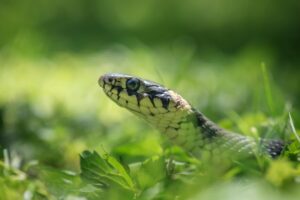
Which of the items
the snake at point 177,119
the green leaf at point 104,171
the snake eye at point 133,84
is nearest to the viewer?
the green leaf at point 104,171

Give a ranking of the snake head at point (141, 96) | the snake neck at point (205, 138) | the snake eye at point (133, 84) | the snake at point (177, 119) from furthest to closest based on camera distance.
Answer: the snake eye at point (133, 84)
the snake head at point (141, 96)
the snake at point (177, 119)
the snake neck at point (205, 138)

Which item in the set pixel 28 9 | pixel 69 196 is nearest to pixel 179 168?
pixel 69 196

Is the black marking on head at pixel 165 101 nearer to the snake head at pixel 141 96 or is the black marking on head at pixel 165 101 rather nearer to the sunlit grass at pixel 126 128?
the snake head at pixel 141 96

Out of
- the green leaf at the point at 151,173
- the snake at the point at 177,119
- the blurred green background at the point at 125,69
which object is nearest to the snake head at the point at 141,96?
the snake at the point at 177,119

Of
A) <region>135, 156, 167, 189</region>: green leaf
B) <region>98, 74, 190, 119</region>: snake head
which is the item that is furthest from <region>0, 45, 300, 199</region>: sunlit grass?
<region>98, 74, 190, 119</region>: snake head

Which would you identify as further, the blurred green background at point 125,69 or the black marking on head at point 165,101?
the blurred green background at point 125,69

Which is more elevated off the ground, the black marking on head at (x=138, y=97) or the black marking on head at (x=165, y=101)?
the black marking on head at (x=138, y=97)

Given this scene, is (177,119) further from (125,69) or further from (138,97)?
(125,69)

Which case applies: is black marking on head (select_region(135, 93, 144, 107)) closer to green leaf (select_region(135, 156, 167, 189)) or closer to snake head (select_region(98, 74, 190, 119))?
snake head (select_region(98, 74, 190, 119))

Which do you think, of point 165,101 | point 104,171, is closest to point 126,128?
point 165,101

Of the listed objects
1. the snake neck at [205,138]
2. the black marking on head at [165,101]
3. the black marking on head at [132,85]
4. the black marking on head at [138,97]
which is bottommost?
the snake neck at [205,138]
